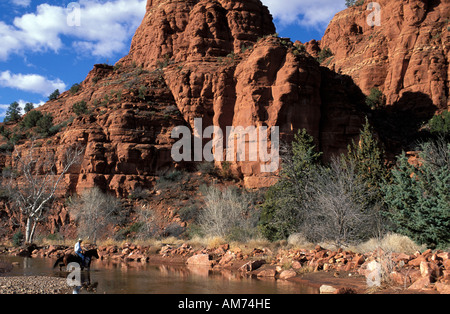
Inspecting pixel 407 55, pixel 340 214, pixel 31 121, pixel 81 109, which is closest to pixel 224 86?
pixel 81 109

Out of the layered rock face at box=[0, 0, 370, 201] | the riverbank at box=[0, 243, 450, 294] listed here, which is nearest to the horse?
the riverbank at box=[0, 243, 450, 294]

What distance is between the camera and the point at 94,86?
171ft

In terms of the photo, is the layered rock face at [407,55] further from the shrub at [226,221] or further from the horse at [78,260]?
the horse at [78,260]

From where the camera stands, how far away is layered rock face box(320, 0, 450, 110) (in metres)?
45.0

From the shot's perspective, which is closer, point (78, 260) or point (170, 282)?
point (170, 282)

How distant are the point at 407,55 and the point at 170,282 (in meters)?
47.4

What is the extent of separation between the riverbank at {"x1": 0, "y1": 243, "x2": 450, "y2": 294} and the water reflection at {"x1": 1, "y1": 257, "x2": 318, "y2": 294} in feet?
2.50

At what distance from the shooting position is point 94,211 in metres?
31.6

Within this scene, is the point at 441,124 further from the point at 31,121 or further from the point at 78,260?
the point at 31,121

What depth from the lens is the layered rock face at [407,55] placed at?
4500cm

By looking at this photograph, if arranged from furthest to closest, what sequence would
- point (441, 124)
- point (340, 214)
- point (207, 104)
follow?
point (207, 104)
point (441, 124)
point (340, 214)

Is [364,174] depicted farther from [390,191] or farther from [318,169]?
[390,191]

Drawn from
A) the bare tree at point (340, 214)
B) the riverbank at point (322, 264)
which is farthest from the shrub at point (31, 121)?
the bare tree at point (340, 214)

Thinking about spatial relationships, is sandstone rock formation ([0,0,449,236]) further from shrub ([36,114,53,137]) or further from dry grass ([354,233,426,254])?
dry grass ([354,233,426,254])
